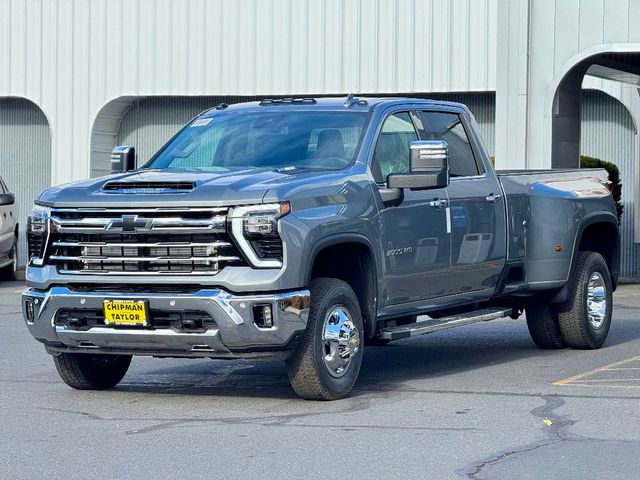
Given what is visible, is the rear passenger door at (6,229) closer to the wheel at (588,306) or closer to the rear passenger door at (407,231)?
the wheel at (588,306)

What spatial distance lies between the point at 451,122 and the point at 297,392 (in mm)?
3000

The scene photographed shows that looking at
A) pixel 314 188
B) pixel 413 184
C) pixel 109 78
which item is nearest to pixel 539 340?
pixel 413 184

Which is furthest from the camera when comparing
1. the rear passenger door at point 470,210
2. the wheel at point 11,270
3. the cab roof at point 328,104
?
the wheel at point 11,270

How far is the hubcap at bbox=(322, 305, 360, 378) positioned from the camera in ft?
31.6

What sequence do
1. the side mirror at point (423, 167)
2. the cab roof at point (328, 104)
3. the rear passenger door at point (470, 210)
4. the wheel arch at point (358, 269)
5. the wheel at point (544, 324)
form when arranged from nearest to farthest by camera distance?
the wheel arch at point (358, 269) → the side mirror at point (423, 167) → the cab roof at point (328, 104) → the rear passenger door at point (470, 210) → the wheel at point (544, 324)

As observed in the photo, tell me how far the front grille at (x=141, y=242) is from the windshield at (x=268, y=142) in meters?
1.01

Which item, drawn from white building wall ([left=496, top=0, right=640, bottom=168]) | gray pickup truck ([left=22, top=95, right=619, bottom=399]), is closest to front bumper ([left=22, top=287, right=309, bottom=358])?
gray pickup truck ([left=22, top=95, right=619, bottom=399])

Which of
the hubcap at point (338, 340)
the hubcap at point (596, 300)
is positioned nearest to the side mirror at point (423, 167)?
the hubcap at point (338, 340)

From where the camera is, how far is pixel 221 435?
332 inches

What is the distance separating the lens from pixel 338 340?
970 centimetres

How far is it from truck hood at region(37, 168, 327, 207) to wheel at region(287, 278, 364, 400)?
76 cm

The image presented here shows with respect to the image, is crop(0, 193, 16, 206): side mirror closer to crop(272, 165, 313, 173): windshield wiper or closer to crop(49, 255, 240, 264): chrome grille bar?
crop(272, 165, 313, 173): windshield wiper

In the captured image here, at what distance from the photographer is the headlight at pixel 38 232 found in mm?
9711

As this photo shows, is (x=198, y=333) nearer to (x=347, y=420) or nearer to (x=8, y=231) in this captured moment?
(x=347, y=420)
